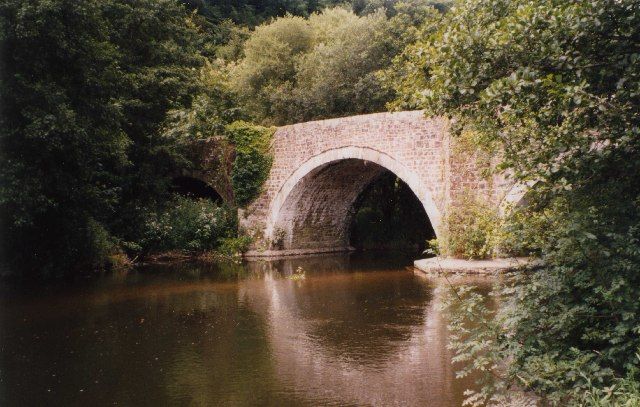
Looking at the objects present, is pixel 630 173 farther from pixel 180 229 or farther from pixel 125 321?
pixel 180 229

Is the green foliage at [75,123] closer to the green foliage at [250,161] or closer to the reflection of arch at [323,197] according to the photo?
the green foliage at [250,161]

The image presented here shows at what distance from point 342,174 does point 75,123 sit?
7408 mm

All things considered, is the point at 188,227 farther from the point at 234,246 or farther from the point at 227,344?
the point at 227,344

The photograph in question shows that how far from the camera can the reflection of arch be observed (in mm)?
14531

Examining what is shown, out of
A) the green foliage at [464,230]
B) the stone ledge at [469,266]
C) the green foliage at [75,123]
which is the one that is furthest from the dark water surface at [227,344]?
the green foliage at [75,123]

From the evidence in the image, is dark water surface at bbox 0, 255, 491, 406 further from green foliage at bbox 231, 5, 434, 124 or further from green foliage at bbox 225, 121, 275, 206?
green foliage at bbox 231, 5, 434, 124

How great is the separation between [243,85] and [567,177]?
21.4 metres

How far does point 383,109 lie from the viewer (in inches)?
825

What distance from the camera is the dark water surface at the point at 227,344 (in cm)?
504

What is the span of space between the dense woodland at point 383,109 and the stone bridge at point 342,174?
24.3 inches

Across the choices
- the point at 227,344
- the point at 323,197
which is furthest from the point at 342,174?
the point at 227,344

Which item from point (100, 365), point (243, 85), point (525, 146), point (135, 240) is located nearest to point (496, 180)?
point (525, 146)

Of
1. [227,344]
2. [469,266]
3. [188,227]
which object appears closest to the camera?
[227,344]

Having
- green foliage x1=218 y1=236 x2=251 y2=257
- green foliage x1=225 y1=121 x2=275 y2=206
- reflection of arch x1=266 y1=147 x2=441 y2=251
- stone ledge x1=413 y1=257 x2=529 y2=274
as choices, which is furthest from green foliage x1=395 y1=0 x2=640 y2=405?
green foliage x1=218 y1=236 x2=251 y2=257
